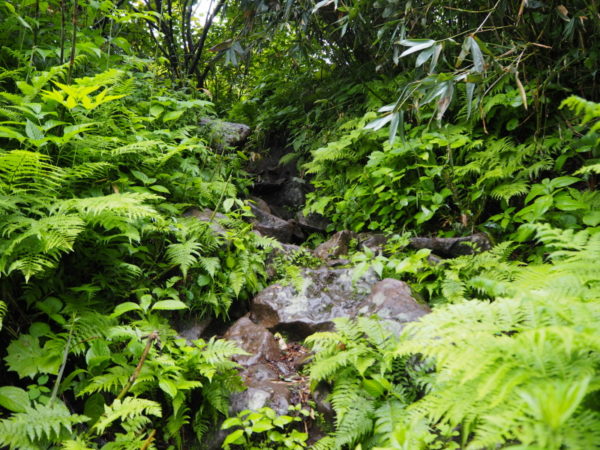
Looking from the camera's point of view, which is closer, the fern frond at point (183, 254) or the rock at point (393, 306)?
the rock at point (393, 306)

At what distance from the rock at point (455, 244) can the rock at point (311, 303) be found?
68cm

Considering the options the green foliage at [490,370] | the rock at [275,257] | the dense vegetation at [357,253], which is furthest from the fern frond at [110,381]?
the rock at [275,257]

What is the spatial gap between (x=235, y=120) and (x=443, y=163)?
4.28 metres

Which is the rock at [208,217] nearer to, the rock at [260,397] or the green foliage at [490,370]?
the rock at [260,397]

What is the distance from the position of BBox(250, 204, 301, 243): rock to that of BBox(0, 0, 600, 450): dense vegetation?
20.5 inches

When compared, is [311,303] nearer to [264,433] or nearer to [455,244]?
[264,433]

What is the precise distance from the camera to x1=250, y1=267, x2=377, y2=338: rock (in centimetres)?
296

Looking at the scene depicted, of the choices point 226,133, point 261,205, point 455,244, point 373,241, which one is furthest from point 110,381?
point 226,133

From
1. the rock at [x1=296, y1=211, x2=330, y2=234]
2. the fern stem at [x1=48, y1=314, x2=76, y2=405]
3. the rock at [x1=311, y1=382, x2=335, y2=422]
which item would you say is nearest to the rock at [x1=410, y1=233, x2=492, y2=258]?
the rock at [x1=296, y1=211, x2=330, y2=234]

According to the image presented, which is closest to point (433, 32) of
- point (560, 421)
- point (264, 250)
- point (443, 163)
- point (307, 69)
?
point (443, 163)

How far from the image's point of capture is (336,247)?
3965mm

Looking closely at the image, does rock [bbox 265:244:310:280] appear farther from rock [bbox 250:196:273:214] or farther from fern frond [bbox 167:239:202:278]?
rock [bbox 250:196:273:214]

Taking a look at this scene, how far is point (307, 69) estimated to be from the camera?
6262mm

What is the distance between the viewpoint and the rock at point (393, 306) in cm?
242
